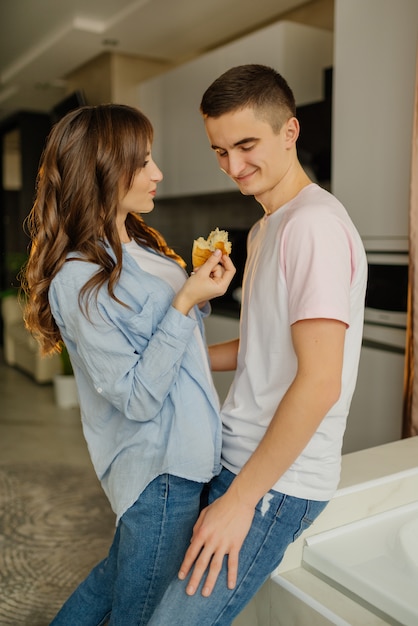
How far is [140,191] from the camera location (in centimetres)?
135

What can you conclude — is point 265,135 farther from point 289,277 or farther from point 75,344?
point 75,344

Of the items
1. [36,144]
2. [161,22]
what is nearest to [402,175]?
[161,22]

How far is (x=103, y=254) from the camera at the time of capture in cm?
126

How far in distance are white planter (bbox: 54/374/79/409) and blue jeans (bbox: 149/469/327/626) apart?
3.82 metres

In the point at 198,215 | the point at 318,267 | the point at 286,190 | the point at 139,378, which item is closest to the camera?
the point at 318,267

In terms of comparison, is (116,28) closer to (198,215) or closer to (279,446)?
(198,215)

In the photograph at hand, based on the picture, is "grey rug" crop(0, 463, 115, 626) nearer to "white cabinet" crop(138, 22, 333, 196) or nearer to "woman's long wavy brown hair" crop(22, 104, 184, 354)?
"woman's long wavy brown hair" crop(22, 104, 184, 354)

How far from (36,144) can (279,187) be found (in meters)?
6.75

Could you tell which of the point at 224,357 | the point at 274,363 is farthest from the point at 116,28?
the point at 274,363

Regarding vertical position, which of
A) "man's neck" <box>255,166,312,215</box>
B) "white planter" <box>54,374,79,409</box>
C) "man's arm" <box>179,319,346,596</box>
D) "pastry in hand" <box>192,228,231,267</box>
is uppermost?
"man's neck" <box>255,166,312,215</box>

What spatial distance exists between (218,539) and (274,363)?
0.34 meters

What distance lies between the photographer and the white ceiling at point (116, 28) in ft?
12.9

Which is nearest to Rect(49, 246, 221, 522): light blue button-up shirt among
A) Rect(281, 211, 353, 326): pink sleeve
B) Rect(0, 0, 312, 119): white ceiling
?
Rect(281, 211, 353, 326): pink sleeve

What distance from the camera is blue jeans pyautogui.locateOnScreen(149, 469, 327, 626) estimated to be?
1.15 m
